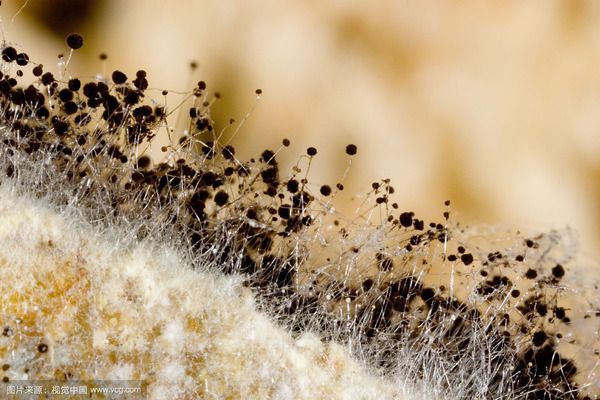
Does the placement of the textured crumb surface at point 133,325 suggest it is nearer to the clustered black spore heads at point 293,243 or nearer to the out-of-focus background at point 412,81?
the clustered black spore heads at point 293,243

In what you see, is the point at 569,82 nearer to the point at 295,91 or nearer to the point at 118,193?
the point at 295,91

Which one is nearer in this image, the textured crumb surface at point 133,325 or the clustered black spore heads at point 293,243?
the textured crumb surface at point 133,325

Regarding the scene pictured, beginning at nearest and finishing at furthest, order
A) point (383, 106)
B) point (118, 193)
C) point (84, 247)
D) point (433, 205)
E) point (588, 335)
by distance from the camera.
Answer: point (84, 247), point (118, 193), point (588, 335), point (433, 205), point (383, 106)

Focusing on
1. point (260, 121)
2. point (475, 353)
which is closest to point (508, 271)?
point (475, 353)

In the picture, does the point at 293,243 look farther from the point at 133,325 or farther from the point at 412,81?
the point at 412,81

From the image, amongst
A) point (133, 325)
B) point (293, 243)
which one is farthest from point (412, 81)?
point (133, 325)

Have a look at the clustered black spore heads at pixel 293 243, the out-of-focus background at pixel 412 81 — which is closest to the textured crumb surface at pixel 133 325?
the clustered black spore heads at pixel 293 243
